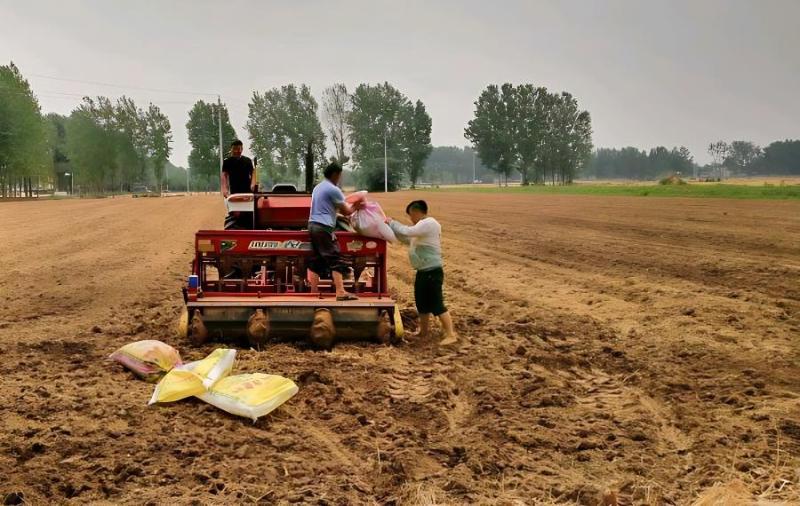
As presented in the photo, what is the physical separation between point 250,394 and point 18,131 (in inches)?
2540

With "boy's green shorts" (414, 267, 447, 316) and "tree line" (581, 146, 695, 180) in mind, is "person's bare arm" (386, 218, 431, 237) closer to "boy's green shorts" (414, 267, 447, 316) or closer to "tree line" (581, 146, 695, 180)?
"boy's green shorts" (414, 267, 447, 316)

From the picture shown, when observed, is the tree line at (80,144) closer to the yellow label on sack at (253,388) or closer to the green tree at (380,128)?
the green tree at (380,128)

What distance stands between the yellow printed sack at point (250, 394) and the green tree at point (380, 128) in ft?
273

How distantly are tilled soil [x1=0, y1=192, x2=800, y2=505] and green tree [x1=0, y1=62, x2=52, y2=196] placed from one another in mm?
55453

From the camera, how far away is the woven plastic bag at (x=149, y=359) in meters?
6.16

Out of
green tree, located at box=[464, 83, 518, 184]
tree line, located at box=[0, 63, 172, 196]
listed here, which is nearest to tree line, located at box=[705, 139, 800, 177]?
green tree, located at box=[464, 83, 518, 184]

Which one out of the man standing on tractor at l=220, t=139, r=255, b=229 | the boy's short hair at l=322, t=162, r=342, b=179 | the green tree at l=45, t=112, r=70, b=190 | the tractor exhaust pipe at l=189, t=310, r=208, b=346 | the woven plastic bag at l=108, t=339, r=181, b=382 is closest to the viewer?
the woven plastic bag at l=108, t=339, r=181, b=382

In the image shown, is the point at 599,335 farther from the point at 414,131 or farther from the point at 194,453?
the point at 414,131

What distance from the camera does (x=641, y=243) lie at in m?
16.6

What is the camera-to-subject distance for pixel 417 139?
102500 millimetres

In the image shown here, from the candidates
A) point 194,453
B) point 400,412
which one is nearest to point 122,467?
point 194,453

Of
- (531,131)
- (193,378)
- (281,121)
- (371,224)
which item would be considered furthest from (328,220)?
(531,131)

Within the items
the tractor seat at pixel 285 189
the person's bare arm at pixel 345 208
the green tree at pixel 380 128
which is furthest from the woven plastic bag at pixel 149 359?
the green tree at pixel 380 128

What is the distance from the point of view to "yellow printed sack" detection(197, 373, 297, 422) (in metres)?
5.12
